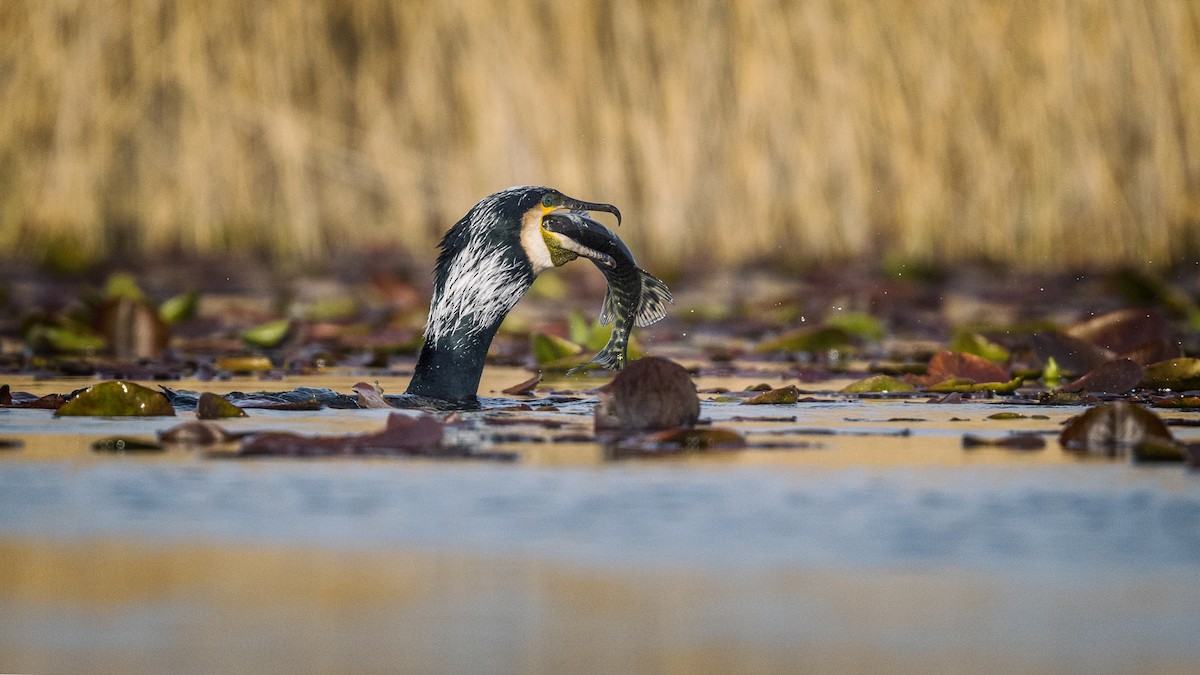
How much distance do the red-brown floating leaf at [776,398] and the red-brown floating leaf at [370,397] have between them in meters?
1.02

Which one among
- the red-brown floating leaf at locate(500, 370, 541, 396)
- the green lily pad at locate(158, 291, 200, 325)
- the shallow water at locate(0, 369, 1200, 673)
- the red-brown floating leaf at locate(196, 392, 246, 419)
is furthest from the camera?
the green lily pad at locate(158, 291, 200, 325)

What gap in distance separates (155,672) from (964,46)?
837 cm

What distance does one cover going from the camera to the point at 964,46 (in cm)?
980

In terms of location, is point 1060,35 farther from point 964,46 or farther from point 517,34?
point 517,34

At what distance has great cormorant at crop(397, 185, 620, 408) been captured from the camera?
5.13 meters

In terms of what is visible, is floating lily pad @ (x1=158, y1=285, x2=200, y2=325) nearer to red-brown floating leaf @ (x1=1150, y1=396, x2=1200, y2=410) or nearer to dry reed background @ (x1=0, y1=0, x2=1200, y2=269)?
dry reed background @ (x1=0, y1=0, x2=1200, y2=269)

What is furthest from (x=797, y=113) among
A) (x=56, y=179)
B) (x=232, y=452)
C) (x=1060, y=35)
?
(x=232, y=452)

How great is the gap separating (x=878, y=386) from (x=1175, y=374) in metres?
0.86

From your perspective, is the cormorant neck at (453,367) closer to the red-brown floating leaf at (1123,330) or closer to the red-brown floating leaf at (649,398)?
the red-brown floating leaf at (649,398)

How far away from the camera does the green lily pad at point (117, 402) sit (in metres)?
4.57

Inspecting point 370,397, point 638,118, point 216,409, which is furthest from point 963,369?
point 638,118

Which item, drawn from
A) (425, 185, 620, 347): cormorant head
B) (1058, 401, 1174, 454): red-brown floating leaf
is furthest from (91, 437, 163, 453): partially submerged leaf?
(1058, 401, 1174, 454): red-brown floating leaf

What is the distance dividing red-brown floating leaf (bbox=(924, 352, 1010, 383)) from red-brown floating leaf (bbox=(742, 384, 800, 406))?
2.24 ft

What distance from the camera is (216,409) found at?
457 cm
